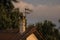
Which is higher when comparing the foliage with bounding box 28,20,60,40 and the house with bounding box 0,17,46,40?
the house with bounding box 0,17,46,40

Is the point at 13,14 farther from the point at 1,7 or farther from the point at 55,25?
the point at 55,25

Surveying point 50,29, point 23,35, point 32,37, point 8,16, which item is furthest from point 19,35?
point 50,29

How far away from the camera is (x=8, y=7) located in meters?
56.4

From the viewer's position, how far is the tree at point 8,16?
52.8 meters

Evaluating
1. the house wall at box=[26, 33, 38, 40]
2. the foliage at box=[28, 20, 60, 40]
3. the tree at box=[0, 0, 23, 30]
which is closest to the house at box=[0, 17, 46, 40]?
the house wall at box=[26, 33, 38, 40]

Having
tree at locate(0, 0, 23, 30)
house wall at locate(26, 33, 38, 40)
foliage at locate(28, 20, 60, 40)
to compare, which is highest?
house wall at locate(26, 33, 38, 40)

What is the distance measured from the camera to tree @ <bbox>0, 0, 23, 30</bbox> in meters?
52.8

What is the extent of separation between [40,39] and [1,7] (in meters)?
22.5

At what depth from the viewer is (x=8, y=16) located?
54625 mm

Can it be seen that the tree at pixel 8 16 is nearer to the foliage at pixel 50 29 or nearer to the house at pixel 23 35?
the foliage at pixel 50 29

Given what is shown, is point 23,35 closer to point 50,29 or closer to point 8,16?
point 8,16

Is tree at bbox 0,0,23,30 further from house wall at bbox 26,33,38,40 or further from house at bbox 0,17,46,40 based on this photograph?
house wall at bbox 26,33,38,40

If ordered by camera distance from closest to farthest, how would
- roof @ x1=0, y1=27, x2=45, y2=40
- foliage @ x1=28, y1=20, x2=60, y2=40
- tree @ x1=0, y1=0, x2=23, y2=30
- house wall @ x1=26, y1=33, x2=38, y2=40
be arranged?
roof @ x1=0, y1=27, x2=45, y2=40 < house wall @ x1=26, y1=33, x2=38, y2=40 < tree @ x1=0, y1=0, x2=23, y2=30 < foliage @ x1=28, y1=20, x2=60, y2=40

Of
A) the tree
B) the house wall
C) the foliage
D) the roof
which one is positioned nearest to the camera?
the roof
